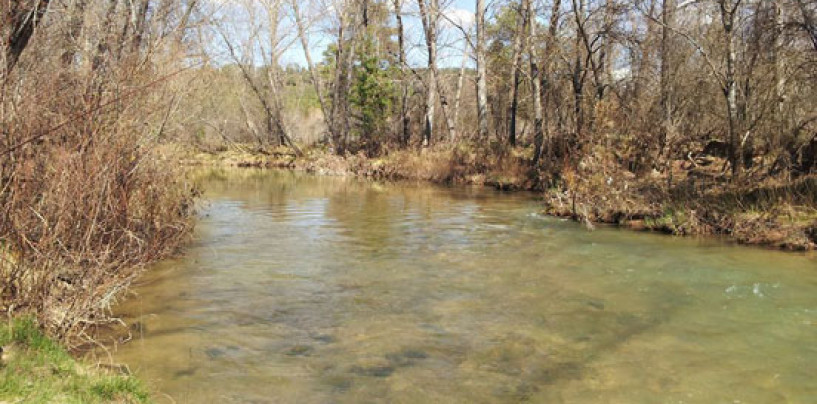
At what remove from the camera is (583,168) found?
44.9 ft

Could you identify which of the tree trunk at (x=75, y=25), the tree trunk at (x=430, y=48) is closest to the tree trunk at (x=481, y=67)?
the tree trunk at (x=430, y=48)

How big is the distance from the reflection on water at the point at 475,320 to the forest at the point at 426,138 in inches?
37.2

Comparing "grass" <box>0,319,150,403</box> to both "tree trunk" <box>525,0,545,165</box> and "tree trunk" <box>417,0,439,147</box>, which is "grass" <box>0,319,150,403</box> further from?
"tree trunk" <box>417,0,439,147</box>

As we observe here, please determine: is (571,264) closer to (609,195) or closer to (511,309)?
(511,309)

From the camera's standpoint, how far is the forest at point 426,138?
199 inches

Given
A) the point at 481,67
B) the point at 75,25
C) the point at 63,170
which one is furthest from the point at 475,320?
the point at 481,67

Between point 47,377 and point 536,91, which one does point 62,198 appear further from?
point 536,91

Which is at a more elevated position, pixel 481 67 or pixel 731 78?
→ pixel 481 67

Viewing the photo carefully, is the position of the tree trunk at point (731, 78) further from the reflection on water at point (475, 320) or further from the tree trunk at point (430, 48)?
the tree trunk at point (430, 48)

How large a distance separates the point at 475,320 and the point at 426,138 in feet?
74.1

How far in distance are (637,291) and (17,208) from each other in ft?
22.5

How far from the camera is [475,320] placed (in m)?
6.52

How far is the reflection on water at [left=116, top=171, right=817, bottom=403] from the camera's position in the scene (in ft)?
15.9

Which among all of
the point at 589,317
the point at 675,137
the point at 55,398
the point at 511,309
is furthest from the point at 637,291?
the point at 675,137
